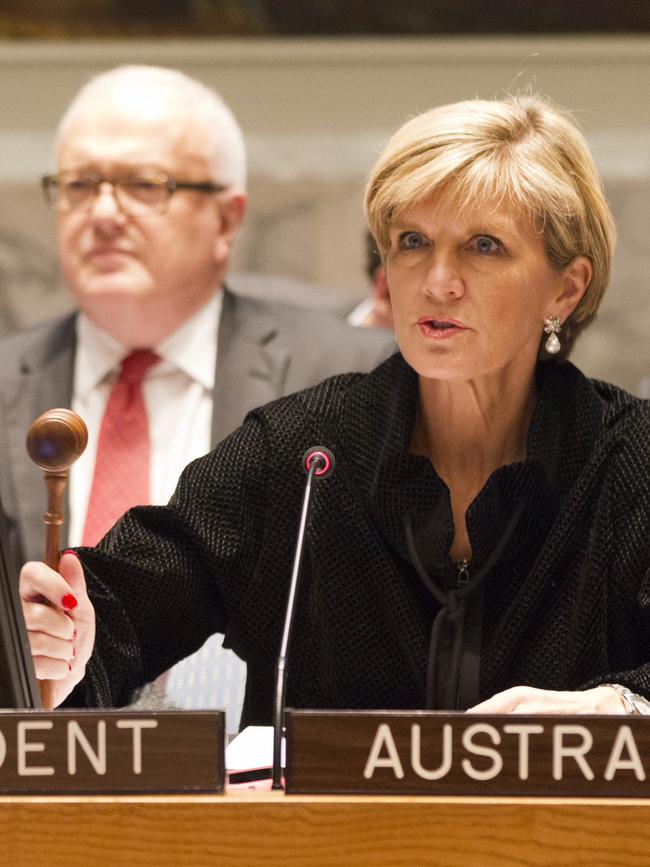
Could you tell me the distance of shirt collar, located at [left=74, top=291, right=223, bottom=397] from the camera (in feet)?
10.8

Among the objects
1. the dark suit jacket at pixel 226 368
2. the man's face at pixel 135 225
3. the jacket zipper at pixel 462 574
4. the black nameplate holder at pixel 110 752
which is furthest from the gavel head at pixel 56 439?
the man's face at pixel 135 225

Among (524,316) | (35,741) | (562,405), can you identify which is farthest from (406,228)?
(35,741)

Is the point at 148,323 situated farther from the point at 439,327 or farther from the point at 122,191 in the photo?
the point at 439,327

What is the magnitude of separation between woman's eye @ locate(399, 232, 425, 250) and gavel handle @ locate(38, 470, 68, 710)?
2.02 feet

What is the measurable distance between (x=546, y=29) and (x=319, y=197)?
924 mm

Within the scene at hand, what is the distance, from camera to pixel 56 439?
156 centimetres

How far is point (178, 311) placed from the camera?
11.1 ft

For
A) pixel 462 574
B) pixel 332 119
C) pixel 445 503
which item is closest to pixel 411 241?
pixel 445 503

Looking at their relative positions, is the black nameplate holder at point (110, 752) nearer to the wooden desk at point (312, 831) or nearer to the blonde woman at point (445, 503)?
the wooden desk at point (312, 831)

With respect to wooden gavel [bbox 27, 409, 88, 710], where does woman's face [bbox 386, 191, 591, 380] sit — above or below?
above

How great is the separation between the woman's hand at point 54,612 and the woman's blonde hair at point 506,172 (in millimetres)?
670

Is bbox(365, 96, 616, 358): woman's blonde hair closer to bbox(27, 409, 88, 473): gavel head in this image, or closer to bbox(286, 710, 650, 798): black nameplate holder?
bbox(27, 409, 88, 473): gavel head

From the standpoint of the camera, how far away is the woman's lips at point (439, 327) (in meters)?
1.94

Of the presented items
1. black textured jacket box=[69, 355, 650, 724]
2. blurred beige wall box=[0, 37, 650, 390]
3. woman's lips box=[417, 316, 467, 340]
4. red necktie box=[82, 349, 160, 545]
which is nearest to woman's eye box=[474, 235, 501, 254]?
woman's lips box=[417, 316, 467, 340]
